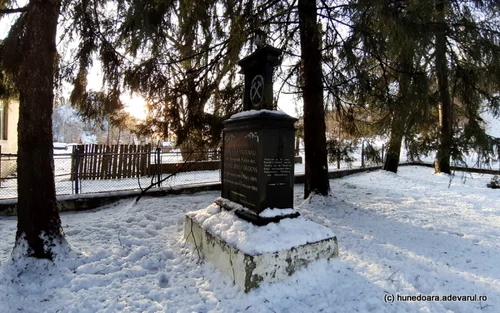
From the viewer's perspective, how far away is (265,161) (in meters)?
3.92

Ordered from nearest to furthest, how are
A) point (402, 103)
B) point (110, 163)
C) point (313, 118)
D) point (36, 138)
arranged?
point (36, 138), point (402, 103), point (313, 118), point (110, 163)

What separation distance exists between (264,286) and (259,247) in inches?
15.6

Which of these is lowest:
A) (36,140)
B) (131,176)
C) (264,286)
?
(264,286)

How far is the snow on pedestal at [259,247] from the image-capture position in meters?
3.25

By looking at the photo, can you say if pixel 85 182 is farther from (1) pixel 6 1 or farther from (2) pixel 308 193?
(2) pixel 308 193

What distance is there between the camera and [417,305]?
3.04m

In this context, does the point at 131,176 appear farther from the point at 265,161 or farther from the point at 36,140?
the point at 265,161

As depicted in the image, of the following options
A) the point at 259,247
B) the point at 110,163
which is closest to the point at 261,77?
the point at 259,247

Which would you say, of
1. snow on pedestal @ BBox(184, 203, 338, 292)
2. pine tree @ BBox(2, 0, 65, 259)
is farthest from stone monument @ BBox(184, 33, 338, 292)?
pine tree @ BBox(2, 0, 65, 259)

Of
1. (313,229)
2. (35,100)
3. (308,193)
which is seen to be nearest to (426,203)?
(308,193)

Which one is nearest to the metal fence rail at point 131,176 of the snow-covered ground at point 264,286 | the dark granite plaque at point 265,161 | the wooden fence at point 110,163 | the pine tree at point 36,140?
the wooden fence at point 110,163

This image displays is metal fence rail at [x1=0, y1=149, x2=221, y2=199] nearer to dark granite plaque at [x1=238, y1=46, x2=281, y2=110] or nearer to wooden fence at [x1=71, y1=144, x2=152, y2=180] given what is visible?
wooden fence at [x1=71, y1=144, x2=152, y2=180]

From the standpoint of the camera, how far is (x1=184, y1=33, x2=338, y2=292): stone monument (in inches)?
132

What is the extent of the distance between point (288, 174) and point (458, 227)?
3853 millimetres
